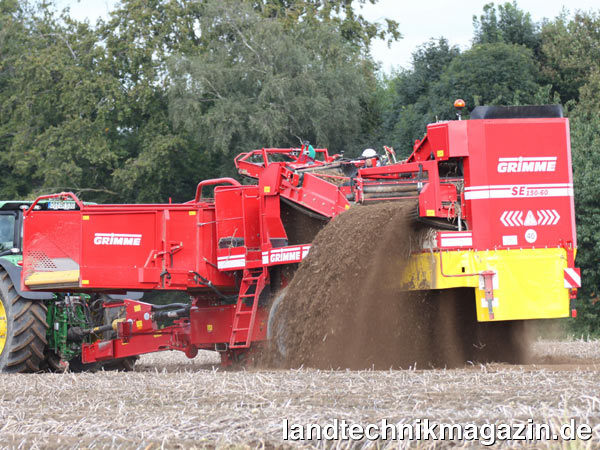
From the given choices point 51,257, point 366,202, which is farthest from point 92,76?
point 366,202

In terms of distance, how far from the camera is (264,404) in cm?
509

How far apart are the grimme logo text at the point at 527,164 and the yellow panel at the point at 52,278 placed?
4826 mm

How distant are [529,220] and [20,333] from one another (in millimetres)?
5605

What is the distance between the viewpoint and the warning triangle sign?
780 cm

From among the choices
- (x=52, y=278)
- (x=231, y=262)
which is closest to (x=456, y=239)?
(x=231, y=262)

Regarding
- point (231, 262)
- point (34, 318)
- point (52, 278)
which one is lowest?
point (34, 318)

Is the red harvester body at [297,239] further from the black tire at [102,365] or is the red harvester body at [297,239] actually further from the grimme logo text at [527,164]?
the black tire at [102,365]

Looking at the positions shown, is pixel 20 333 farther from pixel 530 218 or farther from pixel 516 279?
pixel 530 218

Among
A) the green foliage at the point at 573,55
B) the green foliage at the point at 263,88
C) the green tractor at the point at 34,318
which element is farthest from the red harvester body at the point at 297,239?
the green foliage at the point at 573,55

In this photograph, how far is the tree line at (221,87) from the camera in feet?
74.0

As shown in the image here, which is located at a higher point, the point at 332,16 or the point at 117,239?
the point at 332,16

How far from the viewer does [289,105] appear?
22844mm

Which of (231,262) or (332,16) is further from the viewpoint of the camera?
(332,16)

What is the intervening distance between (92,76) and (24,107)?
7.98 feet
